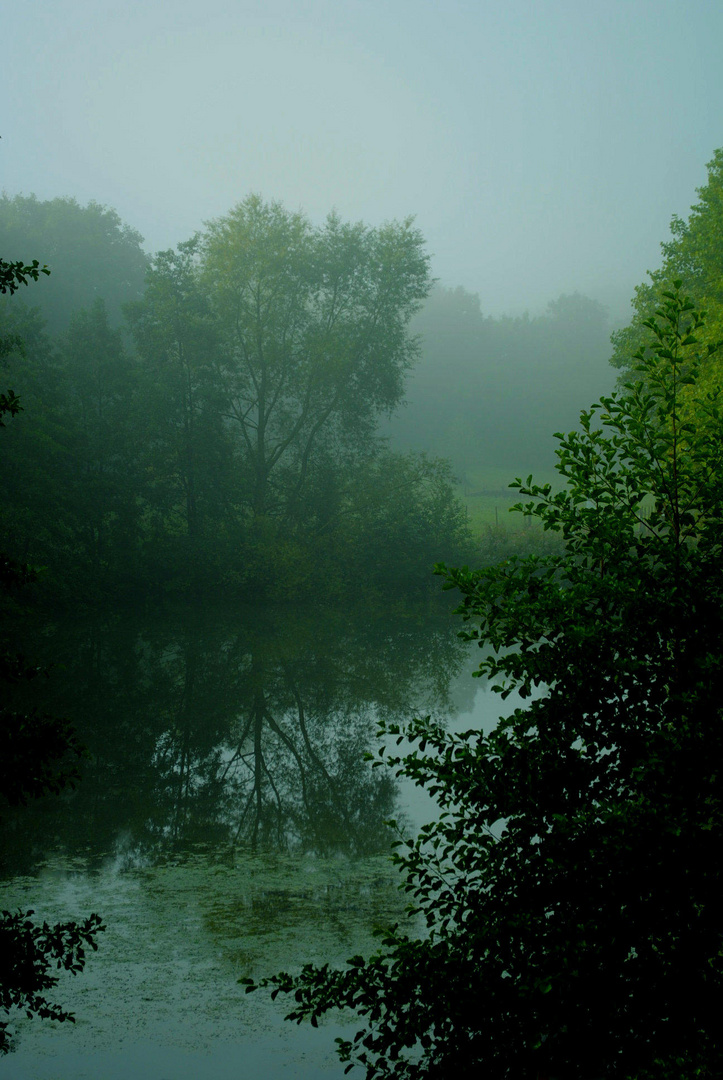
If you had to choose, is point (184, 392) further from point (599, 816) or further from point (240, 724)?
point (599, 816)

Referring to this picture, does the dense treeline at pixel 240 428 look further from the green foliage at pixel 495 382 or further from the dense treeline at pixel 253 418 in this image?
the green foliage at pixel 495 382

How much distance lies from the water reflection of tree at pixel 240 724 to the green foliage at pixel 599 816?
169 inches

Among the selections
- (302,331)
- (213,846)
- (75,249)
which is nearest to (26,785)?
(213,846)

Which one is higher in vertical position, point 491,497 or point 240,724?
point 491,497

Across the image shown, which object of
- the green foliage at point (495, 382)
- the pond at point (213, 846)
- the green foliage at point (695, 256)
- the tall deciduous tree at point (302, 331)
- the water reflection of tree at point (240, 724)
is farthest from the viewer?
the green foliage at point (495, 382)

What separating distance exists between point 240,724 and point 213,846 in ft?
14.2

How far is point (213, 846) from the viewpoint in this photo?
22.4 ft

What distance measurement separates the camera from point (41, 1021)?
13.7 ft

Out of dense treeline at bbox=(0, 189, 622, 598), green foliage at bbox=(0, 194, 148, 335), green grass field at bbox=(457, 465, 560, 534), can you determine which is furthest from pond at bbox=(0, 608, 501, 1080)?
green foliage at bbox=(0, 194, 148, 335)

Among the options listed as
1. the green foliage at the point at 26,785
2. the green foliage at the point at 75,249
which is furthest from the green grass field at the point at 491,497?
the green foliage at the point at 26,785

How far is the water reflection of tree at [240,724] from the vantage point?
7.42m

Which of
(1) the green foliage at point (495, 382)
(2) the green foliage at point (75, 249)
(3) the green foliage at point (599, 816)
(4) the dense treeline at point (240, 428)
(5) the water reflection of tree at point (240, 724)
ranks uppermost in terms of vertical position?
(1) the green foliage at point (495, 382)

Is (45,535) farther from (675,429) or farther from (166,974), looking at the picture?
(675,429)

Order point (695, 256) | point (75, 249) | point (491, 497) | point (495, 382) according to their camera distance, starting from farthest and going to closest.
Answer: point (495, 382) < point (491, 497) < point (75, 249) < point (695, 256)
